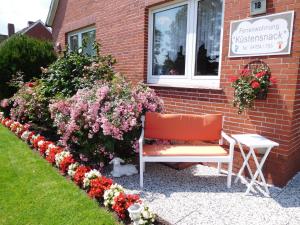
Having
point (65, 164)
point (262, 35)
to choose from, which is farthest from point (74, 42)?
point (262, 35)

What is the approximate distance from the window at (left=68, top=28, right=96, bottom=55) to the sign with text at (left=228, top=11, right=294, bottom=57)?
184 inches

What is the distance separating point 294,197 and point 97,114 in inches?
109

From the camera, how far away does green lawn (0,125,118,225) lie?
2746 mm

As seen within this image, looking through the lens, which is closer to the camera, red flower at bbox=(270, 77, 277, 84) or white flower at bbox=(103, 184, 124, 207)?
white flower at bbox=(103, 184, 124, 207)

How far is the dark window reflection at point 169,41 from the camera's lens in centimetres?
484

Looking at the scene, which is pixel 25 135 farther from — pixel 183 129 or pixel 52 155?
pixel 183 129

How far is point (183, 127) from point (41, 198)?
2.12m

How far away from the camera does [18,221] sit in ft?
8.96

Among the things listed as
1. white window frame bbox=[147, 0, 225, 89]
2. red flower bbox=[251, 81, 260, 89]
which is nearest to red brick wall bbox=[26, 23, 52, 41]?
white window frame bbox=[147, 0, 225, 89]

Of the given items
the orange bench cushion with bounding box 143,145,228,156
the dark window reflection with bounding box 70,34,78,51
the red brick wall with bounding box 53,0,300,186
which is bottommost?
the orange bench cushion with bounding box 143,145,228,156

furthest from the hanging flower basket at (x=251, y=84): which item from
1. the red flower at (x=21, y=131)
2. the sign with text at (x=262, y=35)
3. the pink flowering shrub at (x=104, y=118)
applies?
the red flower at (x=21, y=131)

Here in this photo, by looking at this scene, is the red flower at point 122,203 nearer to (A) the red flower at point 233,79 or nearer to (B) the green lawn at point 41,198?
(B) the green lawn at point 41,198

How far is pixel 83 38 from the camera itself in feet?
23.4

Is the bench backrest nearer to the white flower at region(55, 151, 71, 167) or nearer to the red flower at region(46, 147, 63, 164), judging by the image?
the white flower at region(55, 151, 71, 167)
